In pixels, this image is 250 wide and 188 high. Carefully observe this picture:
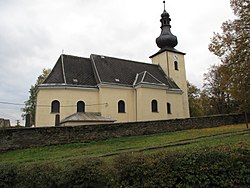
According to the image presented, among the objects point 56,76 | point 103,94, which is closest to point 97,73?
point 103,94

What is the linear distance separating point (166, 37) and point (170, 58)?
9.96ft

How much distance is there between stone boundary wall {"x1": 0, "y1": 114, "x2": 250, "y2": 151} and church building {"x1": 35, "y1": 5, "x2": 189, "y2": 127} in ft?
14.1

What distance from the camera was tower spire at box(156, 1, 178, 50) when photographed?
120 feet

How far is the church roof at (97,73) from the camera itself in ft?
91.1

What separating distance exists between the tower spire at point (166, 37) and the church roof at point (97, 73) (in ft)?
16.9

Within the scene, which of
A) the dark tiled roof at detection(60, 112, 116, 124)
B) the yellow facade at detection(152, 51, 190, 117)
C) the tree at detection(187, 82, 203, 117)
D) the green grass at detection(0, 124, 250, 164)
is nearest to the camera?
the green grass at detection(0, 124, 250, 164)

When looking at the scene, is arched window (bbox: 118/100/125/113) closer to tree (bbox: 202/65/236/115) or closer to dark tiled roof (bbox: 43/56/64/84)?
dark tiled roof (bbox: 43/56/64/84)

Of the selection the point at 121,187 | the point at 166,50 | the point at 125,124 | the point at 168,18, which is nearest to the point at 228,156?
the point at 121,187

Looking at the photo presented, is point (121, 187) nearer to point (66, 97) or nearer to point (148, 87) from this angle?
point (66, 97)

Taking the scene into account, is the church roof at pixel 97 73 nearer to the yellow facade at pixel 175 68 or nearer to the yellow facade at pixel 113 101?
the yellow facade at pixel 113 101

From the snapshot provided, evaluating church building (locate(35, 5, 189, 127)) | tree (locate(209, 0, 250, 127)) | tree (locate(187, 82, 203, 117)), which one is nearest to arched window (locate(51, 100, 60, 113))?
church building (locate(35, 5, 189, 127))

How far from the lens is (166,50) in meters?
36.3

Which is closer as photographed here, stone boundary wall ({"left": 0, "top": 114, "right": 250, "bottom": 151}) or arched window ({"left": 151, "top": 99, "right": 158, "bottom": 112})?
stone boundary wall ({"left": 0, "top": 114, "right": 250, "bottom": 151})

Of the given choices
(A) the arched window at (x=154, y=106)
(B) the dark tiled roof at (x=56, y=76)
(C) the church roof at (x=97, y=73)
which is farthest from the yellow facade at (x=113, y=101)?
(B) the dark tiled roof at (x=56, y=76)
